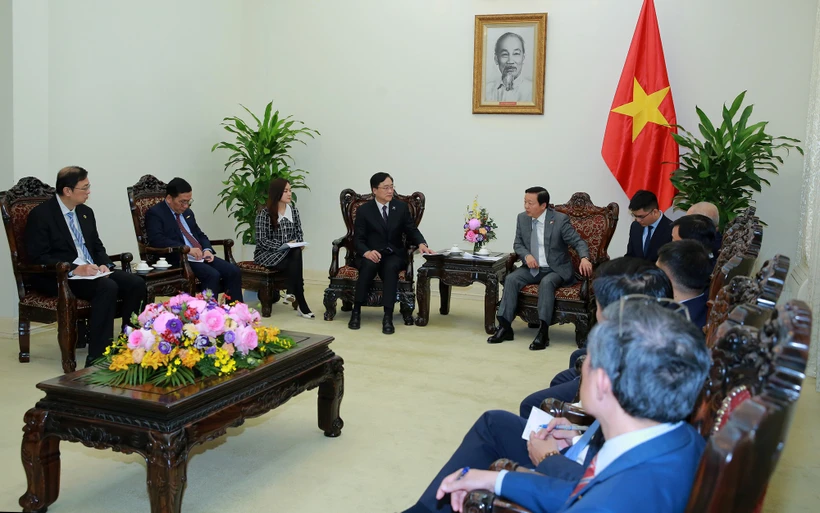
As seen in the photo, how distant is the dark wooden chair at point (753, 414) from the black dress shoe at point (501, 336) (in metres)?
4.42

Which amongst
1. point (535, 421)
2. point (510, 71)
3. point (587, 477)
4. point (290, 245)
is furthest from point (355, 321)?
point (587, 477)

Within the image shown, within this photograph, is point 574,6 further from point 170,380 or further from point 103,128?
point 170,380

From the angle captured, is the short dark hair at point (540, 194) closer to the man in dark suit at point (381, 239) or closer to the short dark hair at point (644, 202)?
the short dark hair at point (644, 202)

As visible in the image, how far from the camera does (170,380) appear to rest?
2951 mm

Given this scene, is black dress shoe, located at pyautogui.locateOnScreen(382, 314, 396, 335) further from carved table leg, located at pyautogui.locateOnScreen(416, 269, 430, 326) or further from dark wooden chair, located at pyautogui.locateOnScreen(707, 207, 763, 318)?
dark wooden chair, located at pyautogui.locateOnScreen(707, 207, 763, 318)

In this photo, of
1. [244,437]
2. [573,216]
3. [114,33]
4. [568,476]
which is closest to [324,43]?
[114,33]

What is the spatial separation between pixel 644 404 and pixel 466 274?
194 inches

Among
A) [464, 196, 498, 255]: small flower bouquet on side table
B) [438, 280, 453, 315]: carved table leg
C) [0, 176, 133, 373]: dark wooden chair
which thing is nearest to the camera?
[0, 176, 133, 373]: dark wooden chair

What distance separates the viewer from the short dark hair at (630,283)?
8.04ft

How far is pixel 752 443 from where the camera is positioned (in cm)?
118

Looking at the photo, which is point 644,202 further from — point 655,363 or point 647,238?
point 655,363

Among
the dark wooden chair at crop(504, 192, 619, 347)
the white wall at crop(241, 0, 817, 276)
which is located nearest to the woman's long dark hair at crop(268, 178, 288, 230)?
the white wall at crop(241, 0, 817, 276)

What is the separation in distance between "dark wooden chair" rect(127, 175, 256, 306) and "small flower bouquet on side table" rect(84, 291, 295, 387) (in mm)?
2579

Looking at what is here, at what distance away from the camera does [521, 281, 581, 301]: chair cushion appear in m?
5.90
